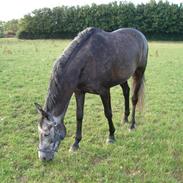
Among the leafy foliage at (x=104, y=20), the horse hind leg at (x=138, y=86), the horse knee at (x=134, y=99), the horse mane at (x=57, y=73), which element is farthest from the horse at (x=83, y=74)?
the leafy foliage at (x=104, y=20)

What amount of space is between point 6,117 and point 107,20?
3701 centimetres

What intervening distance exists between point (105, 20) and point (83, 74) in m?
38.5

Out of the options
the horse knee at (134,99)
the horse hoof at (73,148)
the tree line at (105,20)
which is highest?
the horse knee at (134,99)

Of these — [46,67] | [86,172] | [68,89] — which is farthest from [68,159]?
[46,67]

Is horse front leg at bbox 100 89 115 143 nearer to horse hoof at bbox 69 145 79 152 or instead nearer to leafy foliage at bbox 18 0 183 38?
horse hoof at bbox 69 145 79 152

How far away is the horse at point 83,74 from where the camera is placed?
4859 mm

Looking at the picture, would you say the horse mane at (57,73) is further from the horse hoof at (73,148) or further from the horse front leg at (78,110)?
the horse hoof at (73,148)

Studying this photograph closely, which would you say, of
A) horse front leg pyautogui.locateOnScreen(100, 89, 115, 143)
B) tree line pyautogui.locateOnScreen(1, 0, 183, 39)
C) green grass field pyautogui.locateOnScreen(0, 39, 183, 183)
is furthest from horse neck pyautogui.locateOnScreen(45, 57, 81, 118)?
tree line pyautogui.locateOnScreen(1, 0, 183, 39)

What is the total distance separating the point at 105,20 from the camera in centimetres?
4275

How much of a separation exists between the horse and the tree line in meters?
35.9

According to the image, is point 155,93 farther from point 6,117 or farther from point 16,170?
point 16,170

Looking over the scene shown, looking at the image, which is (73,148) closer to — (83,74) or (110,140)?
(110,140)

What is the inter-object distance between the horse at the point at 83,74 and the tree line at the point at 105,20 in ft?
118

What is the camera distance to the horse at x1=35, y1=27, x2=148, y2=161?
4859 mm
